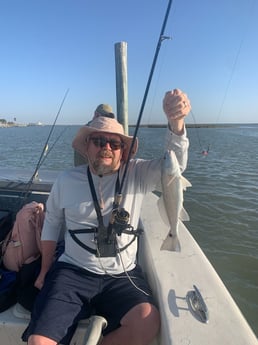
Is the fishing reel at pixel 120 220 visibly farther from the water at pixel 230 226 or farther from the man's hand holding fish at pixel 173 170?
the water at pixel 230 226

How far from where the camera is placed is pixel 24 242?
125 inches

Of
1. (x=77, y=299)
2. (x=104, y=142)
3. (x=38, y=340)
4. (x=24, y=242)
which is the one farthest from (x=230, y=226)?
(x=38, y=340)

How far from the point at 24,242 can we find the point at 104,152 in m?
1.40

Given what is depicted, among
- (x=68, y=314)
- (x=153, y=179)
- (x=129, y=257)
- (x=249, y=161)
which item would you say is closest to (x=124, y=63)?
(x=153, y=179)

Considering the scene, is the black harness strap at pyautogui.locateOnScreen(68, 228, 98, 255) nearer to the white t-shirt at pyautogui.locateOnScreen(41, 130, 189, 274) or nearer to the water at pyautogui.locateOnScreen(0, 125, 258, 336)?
the white t-shirt at pyautogui.locateOnScreen(41, 130, 189, 274)

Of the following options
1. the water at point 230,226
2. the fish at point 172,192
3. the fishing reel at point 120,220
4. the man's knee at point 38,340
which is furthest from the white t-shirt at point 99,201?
the water at point 230,226

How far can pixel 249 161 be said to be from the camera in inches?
787

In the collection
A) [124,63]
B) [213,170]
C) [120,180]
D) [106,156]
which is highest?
[124,63]

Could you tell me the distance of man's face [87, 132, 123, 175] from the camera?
266 cm

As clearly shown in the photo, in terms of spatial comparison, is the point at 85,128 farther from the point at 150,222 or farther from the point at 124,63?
the point at 124,63

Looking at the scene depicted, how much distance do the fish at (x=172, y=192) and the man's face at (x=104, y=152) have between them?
21.4 inches

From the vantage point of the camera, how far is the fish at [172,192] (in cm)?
228

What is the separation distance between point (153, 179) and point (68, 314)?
131 centimetres

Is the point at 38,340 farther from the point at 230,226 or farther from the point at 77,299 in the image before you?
→ the point at 230,226
